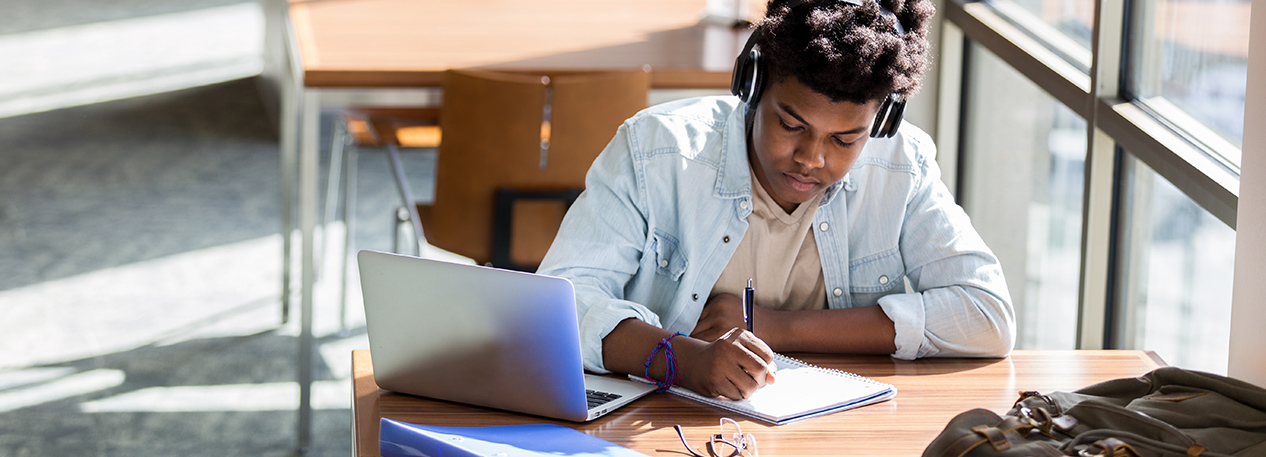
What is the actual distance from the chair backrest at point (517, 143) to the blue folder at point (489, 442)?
128 centimetres

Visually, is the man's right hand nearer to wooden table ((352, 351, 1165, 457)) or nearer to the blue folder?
wooden table ((352, 351, 1165, 457))

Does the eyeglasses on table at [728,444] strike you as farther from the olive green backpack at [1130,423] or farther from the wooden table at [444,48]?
the wooden table at [444,48]

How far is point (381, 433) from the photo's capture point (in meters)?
0.99

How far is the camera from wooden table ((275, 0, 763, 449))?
2.37 m

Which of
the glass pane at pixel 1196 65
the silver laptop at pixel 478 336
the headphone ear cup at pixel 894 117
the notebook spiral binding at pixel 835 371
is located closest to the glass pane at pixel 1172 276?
the glass pane at pixel 1196 65

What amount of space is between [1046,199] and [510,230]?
109 centimetres

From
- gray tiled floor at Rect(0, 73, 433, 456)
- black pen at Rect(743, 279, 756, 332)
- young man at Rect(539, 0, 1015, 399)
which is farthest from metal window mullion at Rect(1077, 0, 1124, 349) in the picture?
gray tiled floor at Rect(0, 73, 433, 456)

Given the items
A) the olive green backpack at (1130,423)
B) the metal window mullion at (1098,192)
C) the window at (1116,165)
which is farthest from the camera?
the metal window mullion at (1098,192)

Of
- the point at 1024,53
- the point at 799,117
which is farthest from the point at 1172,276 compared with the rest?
the point at 799,117

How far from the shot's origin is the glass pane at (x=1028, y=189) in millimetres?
2240

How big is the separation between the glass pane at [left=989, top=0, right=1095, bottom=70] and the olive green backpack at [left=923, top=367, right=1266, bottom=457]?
1092 mm

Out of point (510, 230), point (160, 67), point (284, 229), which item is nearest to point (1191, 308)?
point (510, 230)

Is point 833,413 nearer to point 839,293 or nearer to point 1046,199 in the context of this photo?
point 839,293

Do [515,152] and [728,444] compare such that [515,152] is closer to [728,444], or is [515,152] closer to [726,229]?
[726,229]
